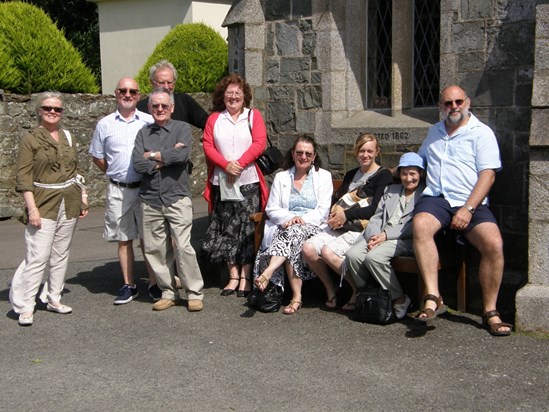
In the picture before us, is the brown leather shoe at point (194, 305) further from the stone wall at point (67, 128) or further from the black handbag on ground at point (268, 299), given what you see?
the stone wall at point (67, 128)

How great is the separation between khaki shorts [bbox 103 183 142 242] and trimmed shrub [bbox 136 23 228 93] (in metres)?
8.12

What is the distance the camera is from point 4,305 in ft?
24.8

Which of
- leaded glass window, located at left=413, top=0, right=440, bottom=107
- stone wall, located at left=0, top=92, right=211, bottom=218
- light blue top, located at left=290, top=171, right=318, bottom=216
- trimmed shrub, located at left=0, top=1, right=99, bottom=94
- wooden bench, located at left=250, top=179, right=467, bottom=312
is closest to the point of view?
wooden bench, located at left=250, top=179, right=467, bottom=312

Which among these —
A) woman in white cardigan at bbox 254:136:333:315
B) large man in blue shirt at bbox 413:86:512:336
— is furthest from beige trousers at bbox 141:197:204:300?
large man in blue shirt at bbox 413:86:512:336

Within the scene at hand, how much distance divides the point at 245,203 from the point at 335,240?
105 centimetres

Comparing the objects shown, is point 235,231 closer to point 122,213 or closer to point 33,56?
point 122,213

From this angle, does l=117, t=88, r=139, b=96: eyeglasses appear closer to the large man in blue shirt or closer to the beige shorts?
the beige shorts

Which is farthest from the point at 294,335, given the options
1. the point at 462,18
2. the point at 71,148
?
the point at 462,18

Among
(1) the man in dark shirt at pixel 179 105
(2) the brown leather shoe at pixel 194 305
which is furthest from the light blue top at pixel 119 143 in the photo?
(2) the brown leather shoe at pixel 194 305

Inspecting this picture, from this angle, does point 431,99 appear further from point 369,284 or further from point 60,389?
point 60,389

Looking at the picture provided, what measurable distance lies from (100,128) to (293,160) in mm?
1690

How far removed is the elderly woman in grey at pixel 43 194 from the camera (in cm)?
680

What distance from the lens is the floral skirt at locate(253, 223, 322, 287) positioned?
7.09m

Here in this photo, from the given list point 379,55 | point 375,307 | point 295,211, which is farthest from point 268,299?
point 379,55
